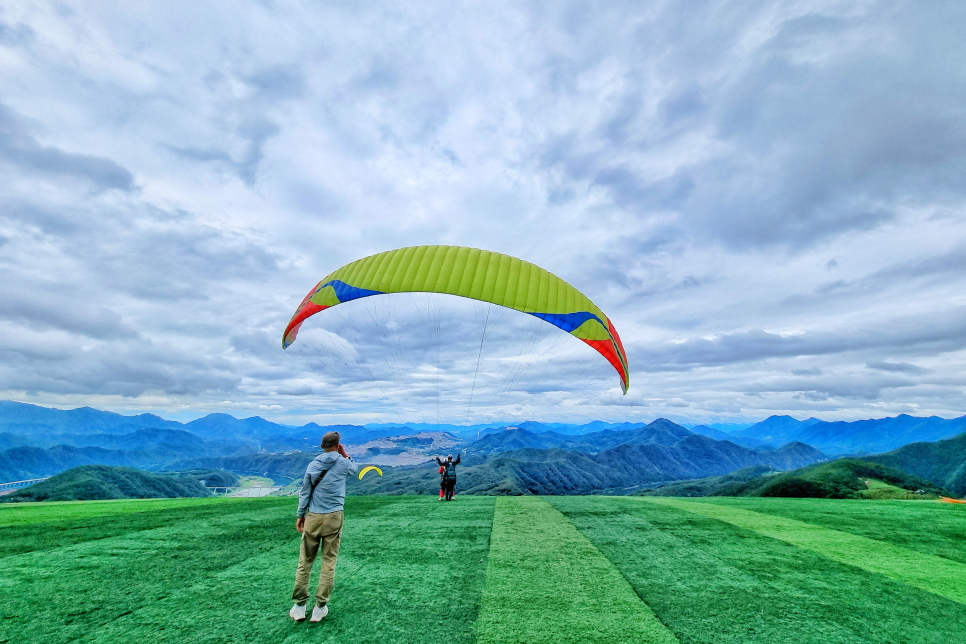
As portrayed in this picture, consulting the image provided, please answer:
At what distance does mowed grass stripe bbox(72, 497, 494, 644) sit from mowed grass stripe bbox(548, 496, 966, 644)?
283cm

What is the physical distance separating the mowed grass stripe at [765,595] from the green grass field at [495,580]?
3cm

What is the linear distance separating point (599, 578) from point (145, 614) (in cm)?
641

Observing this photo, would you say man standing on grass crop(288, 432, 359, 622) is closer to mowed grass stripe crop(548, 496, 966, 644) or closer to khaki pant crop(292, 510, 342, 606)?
khaki pant crop(292, 510, 342, 606)

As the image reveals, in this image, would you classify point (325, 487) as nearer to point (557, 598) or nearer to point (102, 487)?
point (557, 598)

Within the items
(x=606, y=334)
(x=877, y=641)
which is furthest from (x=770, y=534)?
(x=606, y=334)

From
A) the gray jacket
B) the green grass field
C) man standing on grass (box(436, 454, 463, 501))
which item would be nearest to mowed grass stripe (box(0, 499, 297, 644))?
the green grass field

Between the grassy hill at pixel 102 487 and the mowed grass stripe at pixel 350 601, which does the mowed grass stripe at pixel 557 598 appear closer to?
the mowed grass stripe at pixel 350 601

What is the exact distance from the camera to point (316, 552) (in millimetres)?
5246

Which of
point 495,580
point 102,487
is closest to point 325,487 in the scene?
point 495,580

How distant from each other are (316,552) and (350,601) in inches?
42.2

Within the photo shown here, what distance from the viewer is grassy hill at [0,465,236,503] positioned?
12450cm

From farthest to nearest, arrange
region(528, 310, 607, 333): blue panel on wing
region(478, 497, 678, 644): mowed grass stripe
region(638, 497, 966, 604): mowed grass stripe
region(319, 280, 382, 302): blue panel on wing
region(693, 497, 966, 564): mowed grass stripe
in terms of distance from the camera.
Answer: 1. region(319, 280, 382, 302): blue panel on wing
2. region(528, 310, 607, 333): blue panel on wing
3. region(693, 497, 966, 564): mowed grass stripe
4. region(638, 497, 966, 604): mowed grass stripe
5. region(478, 497, 678, 644): mowed grass stripe

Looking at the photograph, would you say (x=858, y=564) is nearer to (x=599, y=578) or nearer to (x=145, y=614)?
(x=599, y=578)

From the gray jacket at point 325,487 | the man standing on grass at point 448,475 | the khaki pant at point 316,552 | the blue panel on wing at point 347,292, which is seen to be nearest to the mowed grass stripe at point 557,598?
the khaki pant at point 316,552
